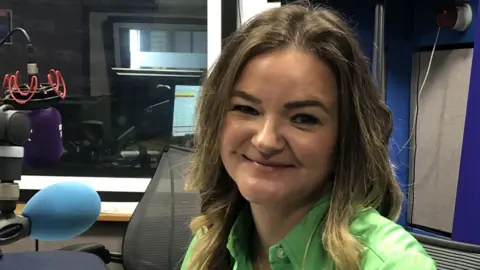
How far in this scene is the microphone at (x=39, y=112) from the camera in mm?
1182

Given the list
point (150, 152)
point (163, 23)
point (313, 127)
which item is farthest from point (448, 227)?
point (313, 127)

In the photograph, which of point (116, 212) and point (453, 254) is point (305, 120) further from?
point (116, 212)

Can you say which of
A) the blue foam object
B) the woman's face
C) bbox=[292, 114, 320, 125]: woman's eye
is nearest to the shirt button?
the woman's face

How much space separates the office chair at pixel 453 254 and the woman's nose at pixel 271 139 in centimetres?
46

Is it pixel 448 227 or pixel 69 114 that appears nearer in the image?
pixel 448 227

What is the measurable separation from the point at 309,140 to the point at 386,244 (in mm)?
195

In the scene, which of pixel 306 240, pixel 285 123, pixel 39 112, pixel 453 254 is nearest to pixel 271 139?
pixel 285 123

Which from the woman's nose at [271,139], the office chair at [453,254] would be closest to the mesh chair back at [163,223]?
the office chair at [453,254]

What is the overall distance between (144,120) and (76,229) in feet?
5.17

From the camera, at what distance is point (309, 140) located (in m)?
0.86

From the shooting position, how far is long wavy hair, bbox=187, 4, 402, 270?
880 millimetres

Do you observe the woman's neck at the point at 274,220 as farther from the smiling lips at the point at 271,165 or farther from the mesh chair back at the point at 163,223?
the mesh chair back at the point at 163,223

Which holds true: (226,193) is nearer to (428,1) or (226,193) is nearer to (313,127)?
(313,127)

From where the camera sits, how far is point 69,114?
277 centimetres
